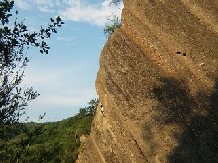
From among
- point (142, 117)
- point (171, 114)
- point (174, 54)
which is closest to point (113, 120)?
point (142, 117)

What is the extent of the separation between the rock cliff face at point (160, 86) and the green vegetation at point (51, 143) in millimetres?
3155

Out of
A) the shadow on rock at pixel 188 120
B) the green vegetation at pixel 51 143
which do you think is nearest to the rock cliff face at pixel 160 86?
the shadow on rock at pixel 188 120

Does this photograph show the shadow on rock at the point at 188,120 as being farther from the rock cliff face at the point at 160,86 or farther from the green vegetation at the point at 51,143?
the green vegetation at the point at 51,143

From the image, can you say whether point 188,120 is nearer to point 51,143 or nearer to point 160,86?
point 160,86

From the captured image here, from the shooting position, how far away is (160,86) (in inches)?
533

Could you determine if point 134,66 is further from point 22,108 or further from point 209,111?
point 22,108

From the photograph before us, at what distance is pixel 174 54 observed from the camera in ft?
46.6

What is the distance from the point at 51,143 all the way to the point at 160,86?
121 ft

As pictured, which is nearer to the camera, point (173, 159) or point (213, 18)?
point (173, 159)

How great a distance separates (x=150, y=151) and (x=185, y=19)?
22.5 ft

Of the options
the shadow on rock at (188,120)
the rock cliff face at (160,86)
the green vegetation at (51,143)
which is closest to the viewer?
the green vegetation at (51,143)

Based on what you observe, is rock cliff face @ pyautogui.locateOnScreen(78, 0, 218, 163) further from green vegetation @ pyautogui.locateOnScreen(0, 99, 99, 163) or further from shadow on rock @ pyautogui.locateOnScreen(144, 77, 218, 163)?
green vegetation @ pyautogui.locateOnScreen(0, 99, 99, 163)

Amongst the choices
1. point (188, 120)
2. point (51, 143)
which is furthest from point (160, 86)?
→ point (51, 143)

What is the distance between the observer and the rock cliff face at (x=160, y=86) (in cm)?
1200
